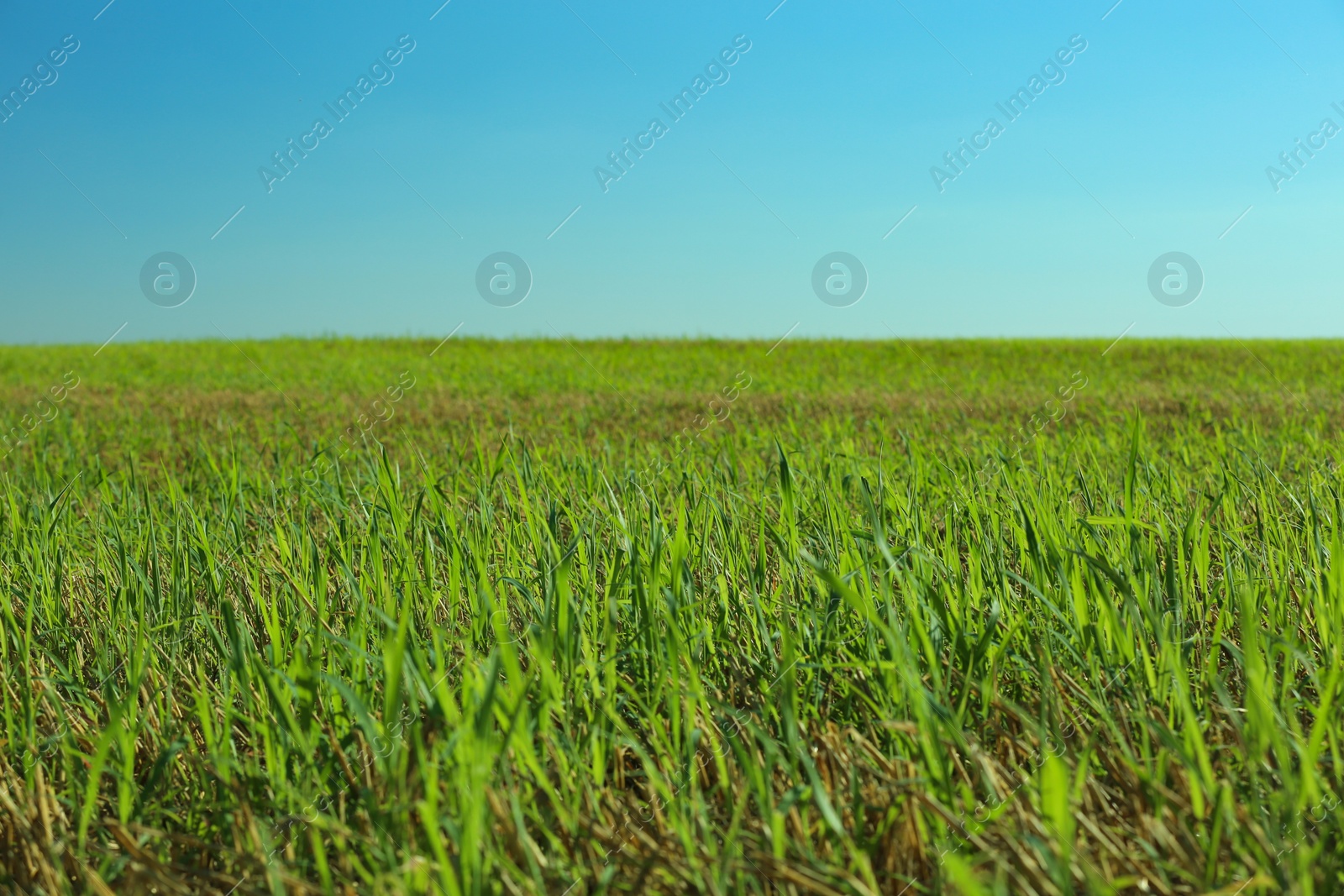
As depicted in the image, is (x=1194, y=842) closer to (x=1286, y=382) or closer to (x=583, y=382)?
(x=583, y=382)

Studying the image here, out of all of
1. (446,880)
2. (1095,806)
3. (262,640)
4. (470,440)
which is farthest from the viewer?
(470,440)

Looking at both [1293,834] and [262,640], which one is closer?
[1293,834]

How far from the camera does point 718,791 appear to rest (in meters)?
1.42

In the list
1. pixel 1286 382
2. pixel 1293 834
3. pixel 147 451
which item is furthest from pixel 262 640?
pixel 1286 382

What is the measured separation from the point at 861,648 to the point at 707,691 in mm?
302

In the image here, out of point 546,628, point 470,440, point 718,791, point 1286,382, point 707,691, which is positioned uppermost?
point 1286,382

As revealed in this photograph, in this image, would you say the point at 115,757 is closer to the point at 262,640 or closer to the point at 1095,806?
the point at 262,640

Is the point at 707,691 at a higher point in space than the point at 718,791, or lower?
higher

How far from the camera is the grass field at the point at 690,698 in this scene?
1.14 metres

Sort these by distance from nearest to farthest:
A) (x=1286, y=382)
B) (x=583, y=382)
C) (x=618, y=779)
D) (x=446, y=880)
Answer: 1. (x=446, y=880)
2. (x=618, y=779)
3. (x=1286, y=382)
4. (x=583, y=382)

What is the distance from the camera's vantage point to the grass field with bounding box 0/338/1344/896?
45.1 inches

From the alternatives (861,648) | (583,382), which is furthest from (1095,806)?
(583,382)

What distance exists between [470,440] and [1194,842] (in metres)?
5.67

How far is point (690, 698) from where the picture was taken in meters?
1.27
